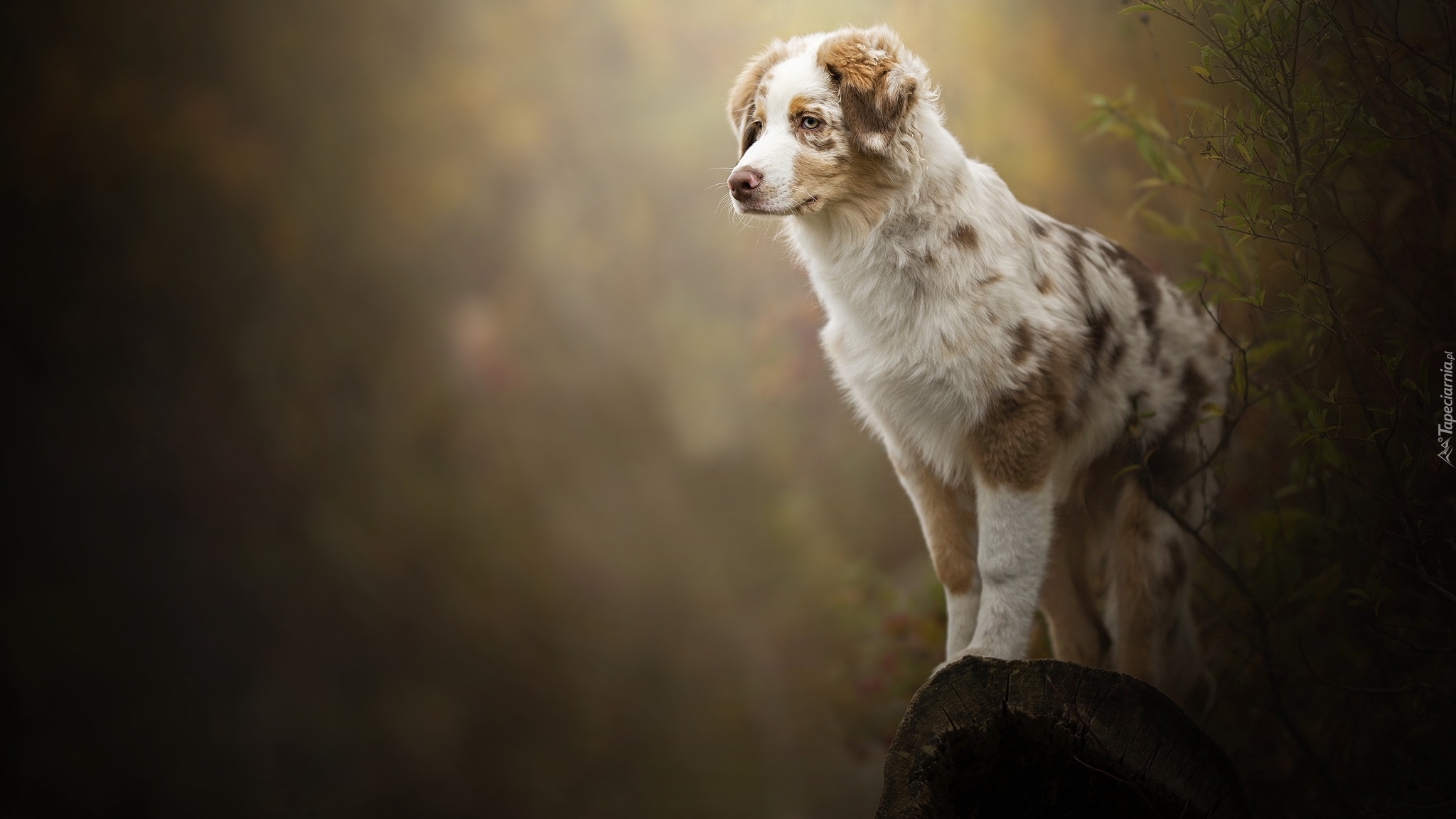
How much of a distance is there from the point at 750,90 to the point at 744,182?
37cm

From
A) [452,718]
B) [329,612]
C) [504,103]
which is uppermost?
[504,103]

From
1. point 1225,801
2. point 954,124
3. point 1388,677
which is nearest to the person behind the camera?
point 1225,801

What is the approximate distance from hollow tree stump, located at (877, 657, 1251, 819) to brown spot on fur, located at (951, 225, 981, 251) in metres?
0.86

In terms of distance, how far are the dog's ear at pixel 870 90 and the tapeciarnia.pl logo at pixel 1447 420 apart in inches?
42.9

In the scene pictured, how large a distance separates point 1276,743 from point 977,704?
1669mm

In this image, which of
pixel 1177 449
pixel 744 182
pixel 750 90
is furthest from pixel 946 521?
pixel 750 90

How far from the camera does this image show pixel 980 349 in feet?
6.10

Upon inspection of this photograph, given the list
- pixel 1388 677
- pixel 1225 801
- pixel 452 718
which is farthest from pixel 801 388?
pixel 1225 801

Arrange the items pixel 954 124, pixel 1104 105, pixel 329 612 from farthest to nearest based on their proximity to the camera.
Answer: pixel 329 612, pixel 954 124, pixel 1104 105

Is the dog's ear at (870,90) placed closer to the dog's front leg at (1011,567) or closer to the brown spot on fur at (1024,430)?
the brown spot on fur at (1024,430)

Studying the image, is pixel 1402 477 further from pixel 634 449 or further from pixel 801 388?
pixel 634 449

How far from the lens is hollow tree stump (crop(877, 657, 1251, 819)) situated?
141 cm

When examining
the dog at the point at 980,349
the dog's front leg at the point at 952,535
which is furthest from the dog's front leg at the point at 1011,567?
the dog's front leg at the point at 952,535

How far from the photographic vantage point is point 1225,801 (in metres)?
1.42
